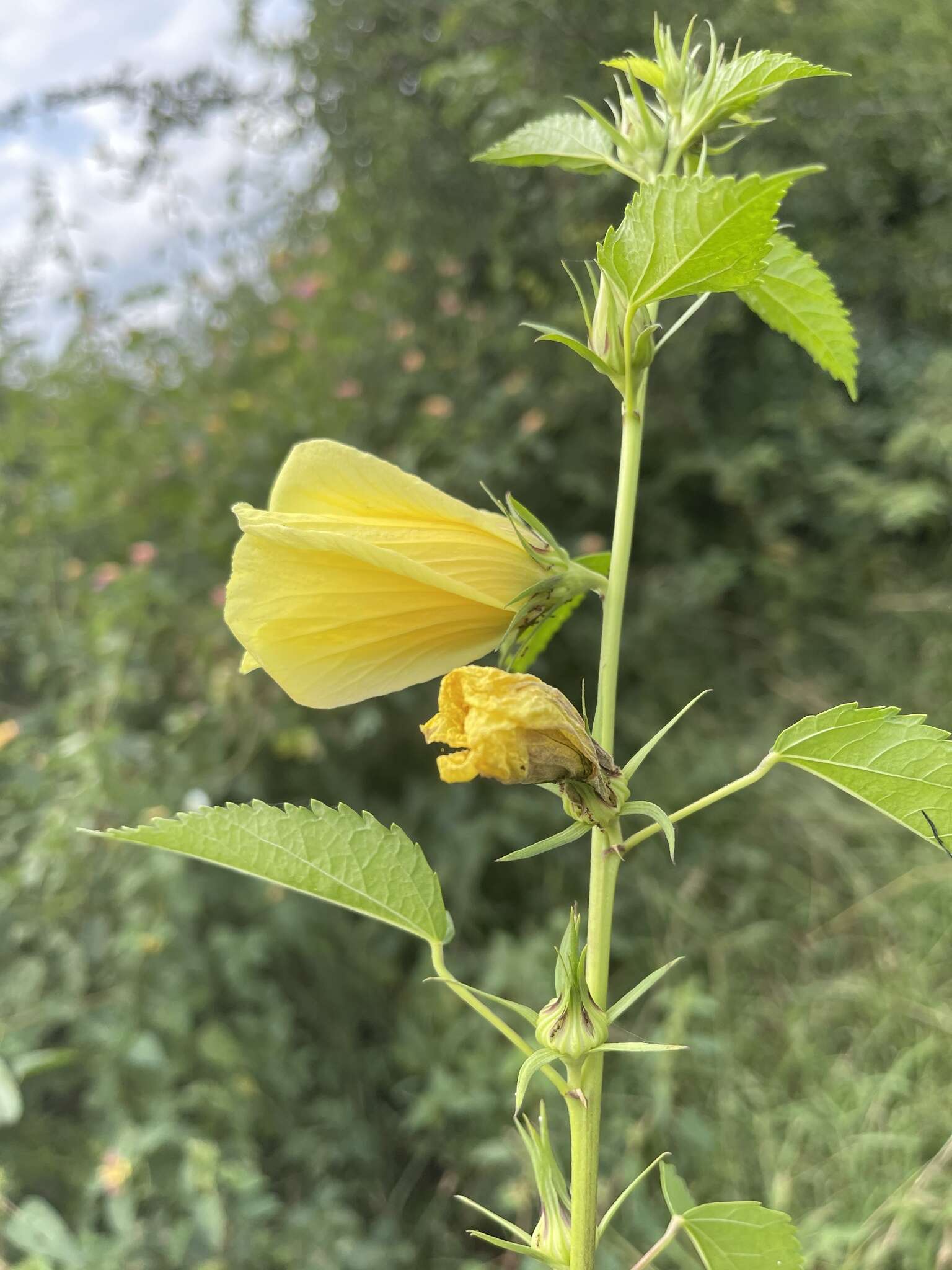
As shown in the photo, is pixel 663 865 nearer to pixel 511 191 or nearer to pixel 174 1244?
pixel 174 1244

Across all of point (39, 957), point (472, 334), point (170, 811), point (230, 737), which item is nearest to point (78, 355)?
point (472, 334)

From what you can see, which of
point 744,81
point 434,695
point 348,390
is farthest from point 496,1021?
point 348,390

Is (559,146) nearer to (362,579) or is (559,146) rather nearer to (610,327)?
(610,327)

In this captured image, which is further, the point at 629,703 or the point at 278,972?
the point at 629,703

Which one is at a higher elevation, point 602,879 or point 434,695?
point 602,879

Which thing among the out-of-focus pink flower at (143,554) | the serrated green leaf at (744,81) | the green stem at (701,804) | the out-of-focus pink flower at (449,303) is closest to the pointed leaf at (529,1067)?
the green stem at (701,804)

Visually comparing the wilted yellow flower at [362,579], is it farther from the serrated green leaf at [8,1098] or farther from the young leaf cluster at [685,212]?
the serrated green leaf at [8,1098]
